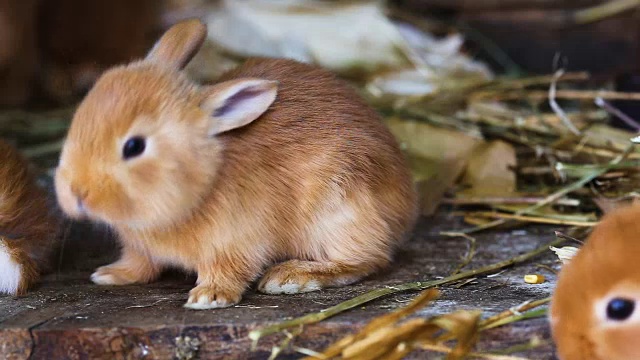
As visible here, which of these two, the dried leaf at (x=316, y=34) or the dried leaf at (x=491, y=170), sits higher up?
the dried leaf at (x=316, y=34)

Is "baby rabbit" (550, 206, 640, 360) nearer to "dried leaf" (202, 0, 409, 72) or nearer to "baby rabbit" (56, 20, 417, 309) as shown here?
"baby rabbit" (56, 20, 417, 309)

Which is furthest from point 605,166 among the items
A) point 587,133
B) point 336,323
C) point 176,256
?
point 176,256

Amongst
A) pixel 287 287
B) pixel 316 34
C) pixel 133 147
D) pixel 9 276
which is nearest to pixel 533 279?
pixel 287 287

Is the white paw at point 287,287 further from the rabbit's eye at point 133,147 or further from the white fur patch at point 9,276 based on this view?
the white fur patch at point 9,276

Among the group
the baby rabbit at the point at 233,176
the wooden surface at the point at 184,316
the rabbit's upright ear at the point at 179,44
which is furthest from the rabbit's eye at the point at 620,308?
the rabbit's upright ear at the point at 179,44

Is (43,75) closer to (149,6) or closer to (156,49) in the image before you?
(149,6)

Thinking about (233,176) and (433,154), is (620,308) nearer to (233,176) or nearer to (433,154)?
(233,176)

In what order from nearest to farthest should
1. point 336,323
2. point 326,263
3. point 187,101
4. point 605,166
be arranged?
point 336,323 → point 187,101 → point 326,263 → point 605,166
